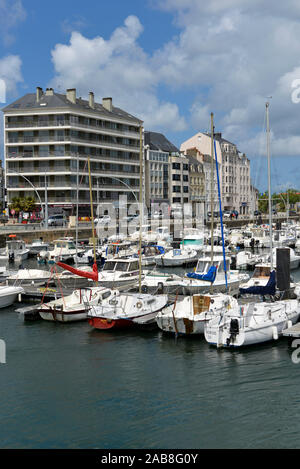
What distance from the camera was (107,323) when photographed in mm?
27203

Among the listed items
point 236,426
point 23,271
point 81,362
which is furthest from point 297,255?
point 236,426

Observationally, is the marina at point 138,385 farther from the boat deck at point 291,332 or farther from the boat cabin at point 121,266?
the boat cabin at point 121,266

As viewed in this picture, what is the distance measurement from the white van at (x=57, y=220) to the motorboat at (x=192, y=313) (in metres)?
55.4

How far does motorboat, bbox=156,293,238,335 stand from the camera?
25.5 metres

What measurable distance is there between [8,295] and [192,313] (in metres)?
14.0

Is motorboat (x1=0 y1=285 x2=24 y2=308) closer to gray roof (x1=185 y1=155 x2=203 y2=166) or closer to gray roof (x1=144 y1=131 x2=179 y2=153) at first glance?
gray roof (x1=144 y1=131 x2=179 y2=153)

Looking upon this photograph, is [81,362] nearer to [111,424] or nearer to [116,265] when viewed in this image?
[111,424]

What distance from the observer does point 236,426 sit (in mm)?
16219

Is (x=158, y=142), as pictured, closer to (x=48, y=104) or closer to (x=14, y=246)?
(x=48, y=104)

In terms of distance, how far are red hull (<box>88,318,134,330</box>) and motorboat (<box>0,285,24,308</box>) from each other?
897 centimetres

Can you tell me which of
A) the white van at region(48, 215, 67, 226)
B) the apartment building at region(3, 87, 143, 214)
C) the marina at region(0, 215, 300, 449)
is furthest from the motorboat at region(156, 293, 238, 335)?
the apartment building at region(3, 87, 143, 214)

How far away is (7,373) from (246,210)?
138 meters

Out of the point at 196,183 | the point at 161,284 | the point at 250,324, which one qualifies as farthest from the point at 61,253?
the point at 196,183

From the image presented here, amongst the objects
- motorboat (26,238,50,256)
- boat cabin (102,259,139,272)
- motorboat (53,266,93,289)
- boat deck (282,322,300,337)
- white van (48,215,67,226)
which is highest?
white van (48,215,67,226)
